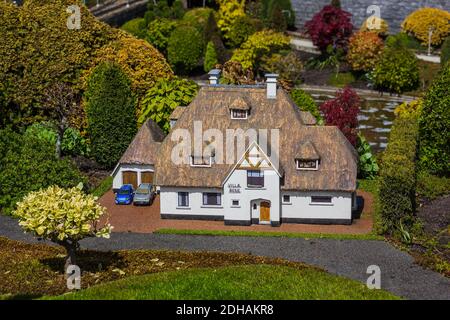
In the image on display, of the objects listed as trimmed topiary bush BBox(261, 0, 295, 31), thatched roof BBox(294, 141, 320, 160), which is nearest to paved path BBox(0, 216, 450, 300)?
thatched roof BBox(294, 141, 320, 160)

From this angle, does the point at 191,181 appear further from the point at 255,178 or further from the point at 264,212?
the point at 264,212

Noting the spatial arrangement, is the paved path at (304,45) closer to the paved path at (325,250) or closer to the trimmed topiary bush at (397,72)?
the trimmed topiary bush at (397,72)

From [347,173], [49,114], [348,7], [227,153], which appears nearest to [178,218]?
[227,153]

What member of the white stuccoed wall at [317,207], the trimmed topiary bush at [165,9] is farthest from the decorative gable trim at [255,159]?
the trimmed topiary bush at [165,9]

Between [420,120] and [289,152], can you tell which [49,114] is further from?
[420,120]

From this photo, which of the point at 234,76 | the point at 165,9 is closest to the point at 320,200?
the point at 234,76

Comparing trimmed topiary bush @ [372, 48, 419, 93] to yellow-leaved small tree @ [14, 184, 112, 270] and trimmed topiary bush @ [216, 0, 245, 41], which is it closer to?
trimmed topiary bush @ [216, 0, 245, 41]
